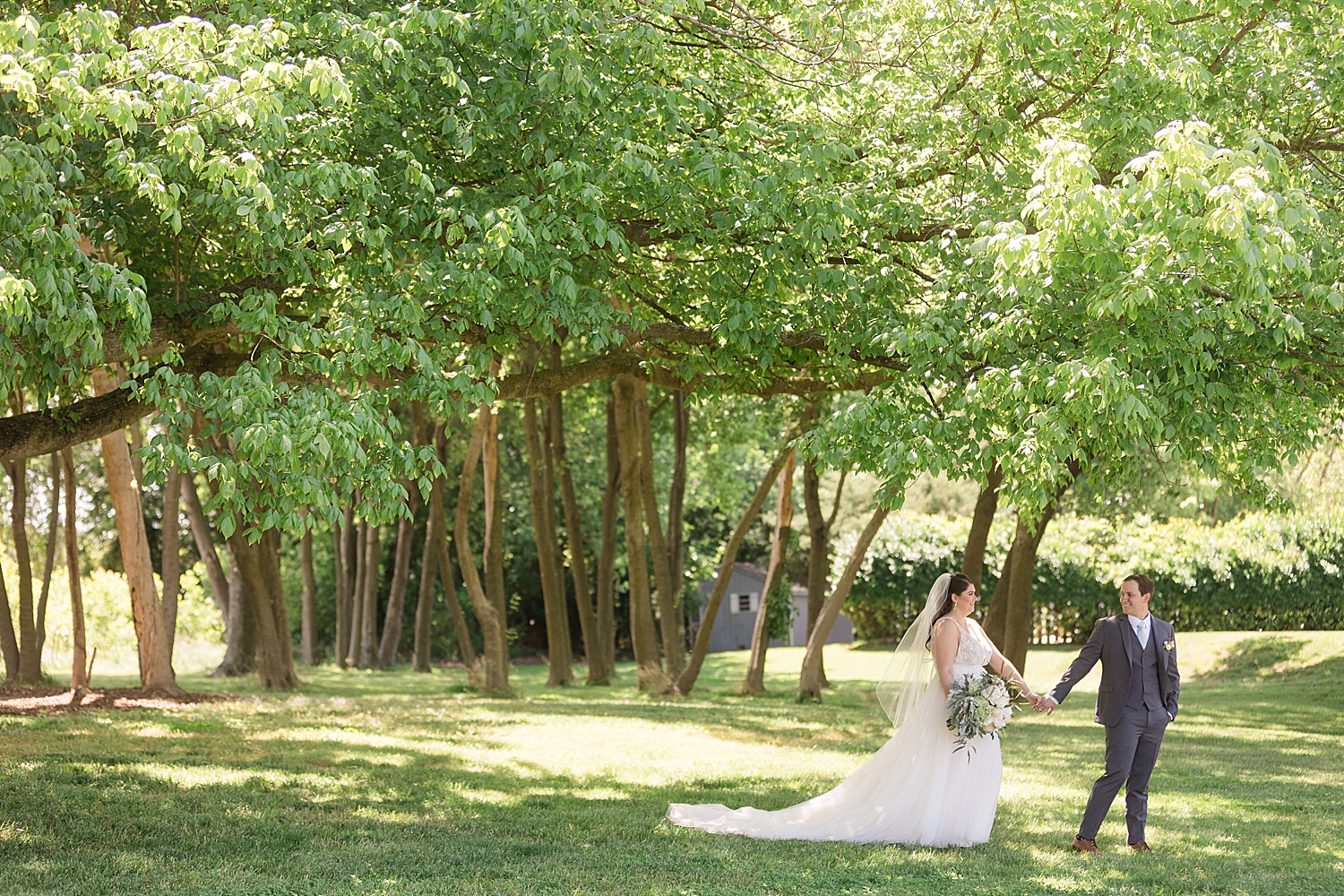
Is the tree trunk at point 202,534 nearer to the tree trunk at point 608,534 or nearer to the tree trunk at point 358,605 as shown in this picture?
the tree trunk at point 358,605

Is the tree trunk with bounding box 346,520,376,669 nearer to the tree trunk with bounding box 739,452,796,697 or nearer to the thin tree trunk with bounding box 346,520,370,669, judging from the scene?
the thin tree trunk with bounding box 346,520,370,669

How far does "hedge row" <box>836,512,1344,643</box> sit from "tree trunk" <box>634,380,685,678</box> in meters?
10.0

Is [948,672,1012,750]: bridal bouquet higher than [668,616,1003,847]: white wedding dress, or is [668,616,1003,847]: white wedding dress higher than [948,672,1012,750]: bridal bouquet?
[948,672,1012,750]: bridal bouquet

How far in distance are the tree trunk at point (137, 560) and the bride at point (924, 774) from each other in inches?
369

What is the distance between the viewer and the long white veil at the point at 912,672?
8.45 m

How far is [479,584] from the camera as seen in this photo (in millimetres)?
18031

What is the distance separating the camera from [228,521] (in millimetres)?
6398

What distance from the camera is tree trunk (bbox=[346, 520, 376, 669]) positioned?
2648 cm

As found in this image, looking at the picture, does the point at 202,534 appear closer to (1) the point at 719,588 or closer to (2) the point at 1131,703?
(1) the point at 719,588

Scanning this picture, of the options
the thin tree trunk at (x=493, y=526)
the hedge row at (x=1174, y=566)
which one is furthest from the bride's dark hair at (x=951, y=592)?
the hedge row at (x=1174, y=566)

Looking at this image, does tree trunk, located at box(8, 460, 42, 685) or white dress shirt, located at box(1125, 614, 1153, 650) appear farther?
tree trunk, located at box(8, 460, 42, 685)

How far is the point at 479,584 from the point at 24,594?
643 cm

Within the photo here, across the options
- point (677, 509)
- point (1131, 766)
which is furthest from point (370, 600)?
point (1131, 766)

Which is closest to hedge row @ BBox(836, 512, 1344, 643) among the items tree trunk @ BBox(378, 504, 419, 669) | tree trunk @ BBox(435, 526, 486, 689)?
tree trunk @ BBox(378, 504, 419, 669)
